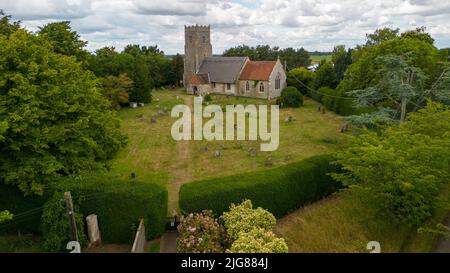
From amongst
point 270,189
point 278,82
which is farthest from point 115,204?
point 278,82

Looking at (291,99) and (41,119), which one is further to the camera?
(291,99)

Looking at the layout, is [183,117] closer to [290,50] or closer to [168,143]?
[168,143]

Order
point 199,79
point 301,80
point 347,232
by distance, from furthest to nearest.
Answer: point 199,79
point 301,80
point 347,232

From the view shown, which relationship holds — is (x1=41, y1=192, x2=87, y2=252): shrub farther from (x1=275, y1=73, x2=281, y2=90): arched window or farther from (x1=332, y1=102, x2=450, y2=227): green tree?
(x1=275, y1=73, x2=281, y2=90): arched window

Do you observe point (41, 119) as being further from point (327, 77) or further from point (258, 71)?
point (327, 77)
